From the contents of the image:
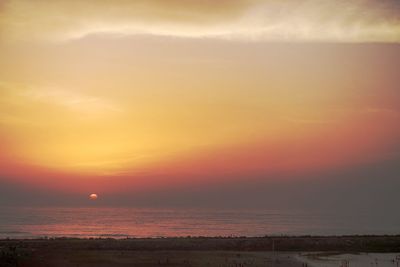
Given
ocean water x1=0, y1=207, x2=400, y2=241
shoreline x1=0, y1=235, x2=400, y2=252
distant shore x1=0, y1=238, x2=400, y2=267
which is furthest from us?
ocean water x1=0, y1=207, x2=400, y2=241

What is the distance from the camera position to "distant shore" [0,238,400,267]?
35531 mm

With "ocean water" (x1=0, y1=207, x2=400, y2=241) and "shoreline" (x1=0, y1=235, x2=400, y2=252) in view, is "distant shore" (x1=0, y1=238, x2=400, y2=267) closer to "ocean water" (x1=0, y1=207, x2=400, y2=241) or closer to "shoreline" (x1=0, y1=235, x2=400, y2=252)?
"shoreline" (x1=0, y1=235, x2=400, y2=252)

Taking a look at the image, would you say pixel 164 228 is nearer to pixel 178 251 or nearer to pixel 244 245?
pixel 244 245

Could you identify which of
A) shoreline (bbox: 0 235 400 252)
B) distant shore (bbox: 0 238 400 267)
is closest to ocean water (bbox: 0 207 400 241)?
shoreline (bbox: 0 235 400 252)

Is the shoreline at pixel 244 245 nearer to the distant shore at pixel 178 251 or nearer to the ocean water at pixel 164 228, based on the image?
the distant shore at pixel 178 251

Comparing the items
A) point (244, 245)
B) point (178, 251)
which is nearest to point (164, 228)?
point (244, 245)

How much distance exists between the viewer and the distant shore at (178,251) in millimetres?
35531

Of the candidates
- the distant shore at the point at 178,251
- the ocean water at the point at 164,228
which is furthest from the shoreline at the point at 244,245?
the ocean water at the point at 164,228

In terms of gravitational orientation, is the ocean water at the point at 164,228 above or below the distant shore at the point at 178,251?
above

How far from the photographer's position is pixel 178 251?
42812 millimetres

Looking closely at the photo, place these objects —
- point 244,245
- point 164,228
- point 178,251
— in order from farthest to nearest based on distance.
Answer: point 164,228 < point 244,245 < point 178,251

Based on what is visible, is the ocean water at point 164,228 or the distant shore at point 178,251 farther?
the ocean water at point 164,228

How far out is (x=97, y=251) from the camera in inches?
1655

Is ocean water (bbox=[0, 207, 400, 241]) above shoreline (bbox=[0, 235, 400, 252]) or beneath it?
above
